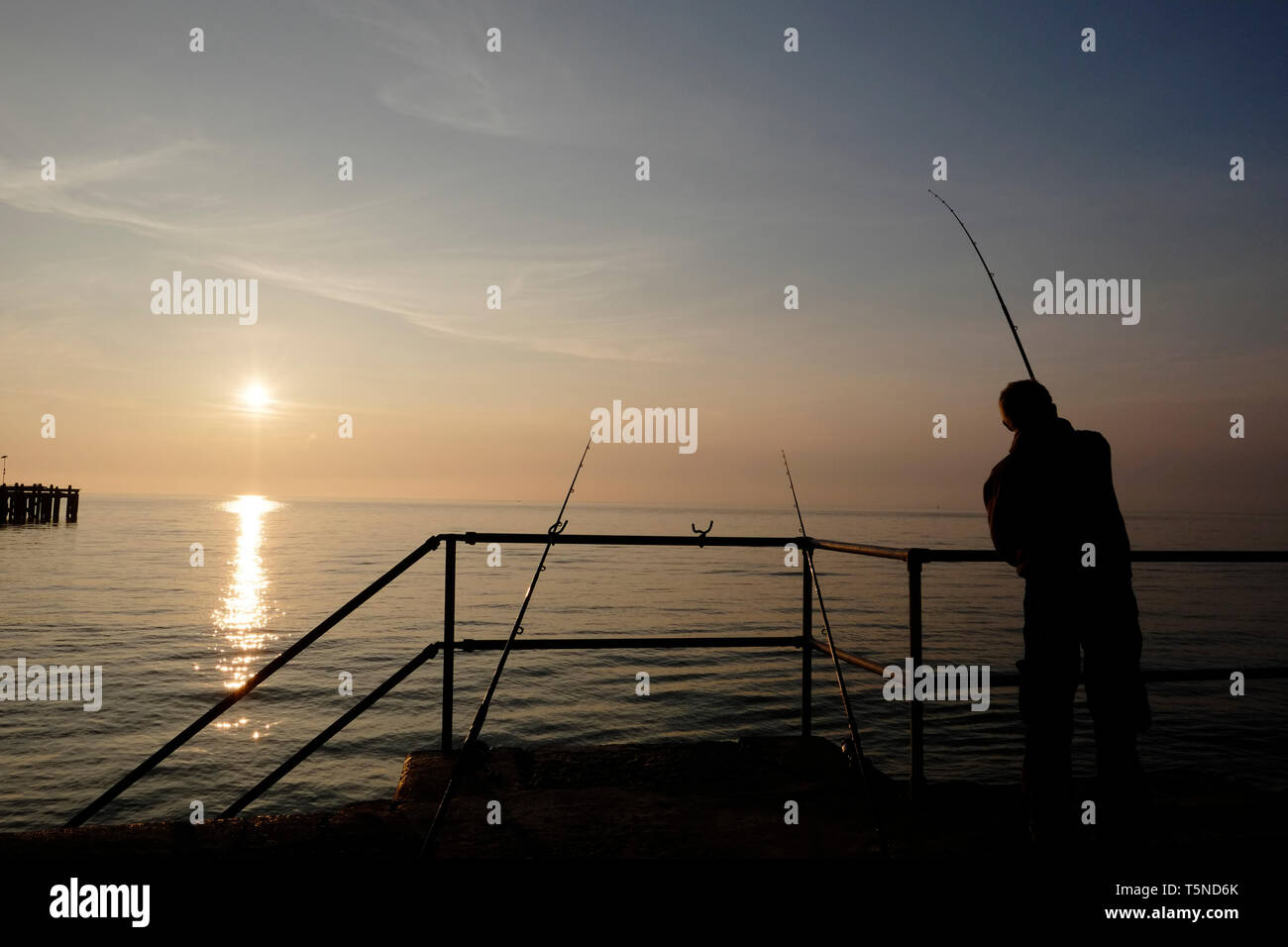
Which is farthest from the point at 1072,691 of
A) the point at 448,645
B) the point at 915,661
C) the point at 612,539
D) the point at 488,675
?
the point at 488,675

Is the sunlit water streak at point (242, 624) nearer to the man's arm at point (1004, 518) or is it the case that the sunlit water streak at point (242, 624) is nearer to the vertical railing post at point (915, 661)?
the vertical railing post at point (915, 661)

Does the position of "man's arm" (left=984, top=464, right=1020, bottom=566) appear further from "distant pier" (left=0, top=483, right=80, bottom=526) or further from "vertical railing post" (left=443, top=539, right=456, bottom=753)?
"distant pier" (left=0, top=483, right=80, bottom=526)

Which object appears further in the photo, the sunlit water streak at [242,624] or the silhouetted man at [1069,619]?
the sunlit water streak at [242,624]

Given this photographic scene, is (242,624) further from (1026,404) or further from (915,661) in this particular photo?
(1026,404)

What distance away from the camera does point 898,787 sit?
408cm

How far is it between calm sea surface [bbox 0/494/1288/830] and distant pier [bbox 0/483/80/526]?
34.0 meters

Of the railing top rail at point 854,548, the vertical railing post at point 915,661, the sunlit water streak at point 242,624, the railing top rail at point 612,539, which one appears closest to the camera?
the vertical railing post at point 915,661

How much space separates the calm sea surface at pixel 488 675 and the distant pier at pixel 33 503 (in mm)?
33961

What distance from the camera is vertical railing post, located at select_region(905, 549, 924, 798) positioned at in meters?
3.79

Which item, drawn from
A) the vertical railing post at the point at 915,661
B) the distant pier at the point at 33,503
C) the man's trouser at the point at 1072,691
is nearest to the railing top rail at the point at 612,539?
the vertical railing post at the point at 915,661

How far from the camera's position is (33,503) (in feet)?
215

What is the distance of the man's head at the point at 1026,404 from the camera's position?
339 cm

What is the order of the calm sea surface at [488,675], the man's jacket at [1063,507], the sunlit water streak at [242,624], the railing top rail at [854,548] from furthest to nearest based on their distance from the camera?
the sunlit water streak at [242,624], the calm sea surface at [488,675], the railing top rail at [854,548], the man's jacket at [1063,507]

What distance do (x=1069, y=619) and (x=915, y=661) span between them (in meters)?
0.75
